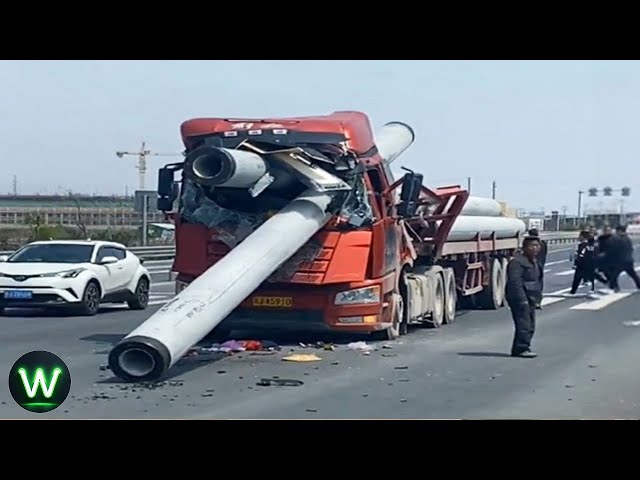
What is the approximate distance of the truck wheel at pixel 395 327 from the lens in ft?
45.6

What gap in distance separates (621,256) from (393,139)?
2.11 meters

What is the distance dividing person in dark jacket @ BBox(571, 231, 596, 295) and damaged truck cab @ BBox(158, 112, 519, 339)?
187cm

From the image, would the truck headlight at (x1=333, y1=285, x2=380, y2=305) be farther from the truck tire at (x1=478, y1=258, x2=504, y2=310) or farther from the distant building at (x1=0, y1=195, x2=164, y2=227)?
the distant building at (x1=0, y1=195, x2=164, y2=227)

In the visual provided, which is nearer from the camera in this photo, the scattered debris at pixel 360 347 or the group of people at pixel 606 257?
the group of people at pixel 606 257

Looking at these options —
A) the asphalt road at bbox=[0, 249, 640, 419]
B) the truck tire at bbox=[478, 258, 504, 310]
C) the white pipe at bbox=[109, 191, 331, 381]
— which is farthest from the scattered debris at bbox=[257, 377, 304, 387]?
the truck tire at bbox=[478, 258, 504, 310]

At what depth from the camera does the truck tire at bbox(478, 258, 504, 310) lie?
17.6 metres

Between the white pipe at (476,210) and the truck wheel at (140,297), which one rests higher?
the white pipe at (476,210)

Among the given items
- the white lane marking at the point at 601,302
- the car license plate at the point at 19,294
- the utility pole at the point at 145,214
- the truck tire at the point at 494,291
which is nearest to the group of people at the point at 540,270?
the white lane marking at the point at 601,302

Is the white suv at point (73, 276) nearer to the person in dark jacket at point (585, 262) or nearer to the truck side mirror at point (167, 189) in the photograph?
the truck side mirror at point (167, 189)

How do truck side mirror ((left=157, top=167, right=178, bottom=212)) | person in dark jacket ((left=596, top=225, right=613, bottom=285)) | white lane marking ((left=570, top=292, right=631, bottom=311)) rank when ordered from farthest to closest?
truck side mirror ((left=157, top=167, right=178, bottom=212)) < white lane marking ((left=570, top=292, right=631, bottom=311)) < person in dark jacket ((left=596, top=225, right=613, bottom=285))

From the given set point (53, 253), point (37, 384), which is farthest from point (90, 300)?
point (37, 384)

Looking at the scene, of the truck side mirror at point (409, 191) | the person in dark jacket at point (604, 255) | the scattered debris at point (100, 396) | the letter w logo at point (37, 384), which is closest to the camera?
the letter w logo at point (37, 384)

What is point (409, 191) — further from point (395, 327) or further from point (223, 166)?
point (223, 166)

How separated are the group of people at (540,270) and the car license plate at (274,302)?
2.13 meters
